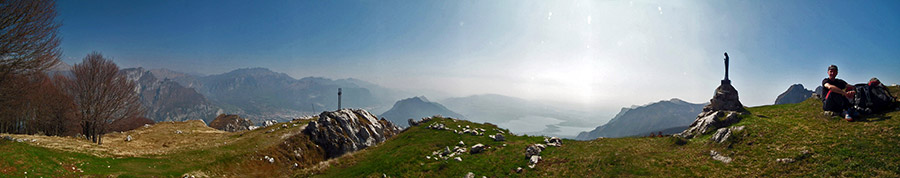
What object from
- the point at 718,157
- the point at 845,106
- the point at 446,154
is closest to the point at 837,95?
the point at 845,106

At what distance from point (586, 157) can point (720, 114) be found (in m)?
14.8

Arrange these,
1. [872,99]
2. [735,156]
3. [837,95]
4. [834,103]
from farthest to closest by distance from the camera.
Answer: [834,103] < [837,95] < [872,99] < [735,156]

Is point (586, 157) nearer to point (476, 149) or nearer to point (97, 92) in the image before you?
point (476, 149)

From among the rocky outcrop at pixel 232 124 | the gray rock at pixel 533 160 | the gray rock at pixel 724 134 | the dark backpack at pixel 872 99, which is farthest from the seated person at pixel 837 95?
the rocky outcrop at pixel 232 124

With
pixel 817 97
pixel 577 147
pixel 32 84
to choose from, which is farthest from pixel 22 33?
pixel 817 97

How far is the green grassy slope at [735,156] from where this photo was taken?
1620 centimetres

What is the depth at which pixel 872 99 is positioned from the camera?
69.3ft

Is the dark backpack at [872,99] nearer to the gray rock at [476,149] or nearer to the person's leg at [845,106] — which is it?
the person's leg at [845,106]

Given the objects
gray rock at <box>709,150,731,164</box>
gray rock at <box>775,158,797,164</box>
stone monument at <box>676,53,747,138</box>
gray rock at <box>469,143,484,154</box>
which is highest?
Result: stone monument at <box>676,53,747,138</box>

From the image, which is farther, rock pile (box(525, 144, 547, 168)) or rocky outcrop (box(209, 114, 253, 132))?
rocky outcrop (box(209, 114, 253, 132))

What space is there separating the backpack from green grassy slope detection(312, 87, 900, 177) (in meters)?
0.93

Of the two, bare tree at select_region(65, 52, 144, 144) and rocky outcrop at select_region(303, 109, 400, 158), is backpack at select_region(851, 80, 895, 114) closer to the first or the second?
rocky outcrop at select_region(303, 109, 400, 158)

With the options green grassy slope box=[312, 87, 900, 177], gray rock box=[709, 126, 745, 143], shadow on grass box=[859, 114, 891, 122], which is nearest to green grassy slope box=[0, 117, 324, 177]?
green grassy slope box=[312, 87, 900, 177]

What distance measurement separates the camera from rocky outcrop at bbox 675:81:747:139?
2727 centimetres
